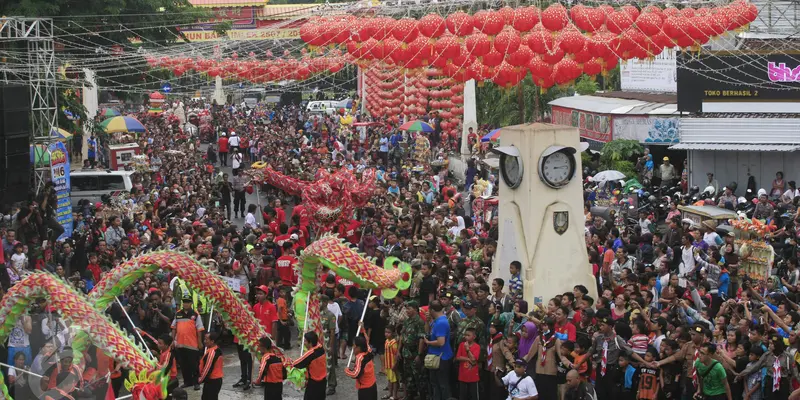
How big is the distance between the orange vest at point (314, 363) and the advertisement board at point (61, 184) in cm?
1028

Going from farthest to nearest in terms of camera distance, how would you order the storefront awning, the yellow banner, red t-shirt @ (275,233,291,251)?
1. the yellow banner
2. the storefront awning
3. red t-shirt @ (275,233,291,251)

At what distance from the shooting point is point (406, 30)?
1948 cm

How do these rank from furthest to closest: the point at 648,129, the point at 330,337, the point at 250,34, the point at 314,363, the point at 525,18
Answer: the point at 250,34 → the point at 648,129 → the point at 525,18 → the point at 330,337 → the point at 314,363

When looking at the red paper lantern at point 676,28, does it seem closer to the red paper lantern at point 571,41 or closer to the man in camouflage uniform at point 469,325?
the red paper lantern at point 571,41

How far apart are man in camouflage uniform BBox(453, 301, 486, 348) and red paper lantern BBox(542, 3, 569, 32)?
588 centimetres

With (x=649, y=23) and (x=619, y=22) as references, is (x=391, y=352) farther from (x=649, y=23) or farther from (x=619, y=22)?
(x=649, y=23)

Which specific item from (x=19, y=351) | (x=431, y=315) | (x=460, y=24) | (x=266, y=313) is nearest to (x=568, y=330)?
(x=431, y=315)

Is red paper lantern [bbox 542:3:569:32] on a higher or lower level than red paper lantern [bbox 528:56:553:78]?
higher

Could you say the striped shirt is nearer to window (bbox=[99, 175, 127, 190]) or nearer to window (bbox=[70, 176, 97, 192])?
window (bbox=[99, 175, 127, 190])

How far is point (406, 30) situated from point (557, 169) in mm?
4839

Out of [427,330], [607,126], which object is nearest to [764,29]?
[607,126]

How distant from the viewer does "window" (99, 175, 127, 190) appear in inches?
1024

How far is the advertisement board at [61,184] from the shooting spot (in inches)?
888

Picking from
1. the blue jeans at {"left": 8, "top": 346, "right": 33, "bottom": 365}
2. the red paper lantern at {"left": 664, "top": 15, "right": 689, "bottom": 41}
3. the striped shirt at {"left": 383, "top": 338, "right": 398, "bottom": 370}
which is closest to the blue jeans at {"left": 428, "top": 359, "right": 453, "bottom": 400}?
the striped shirt at {"left": 383, "top": 338, "right": 398, "bottom": 370}
